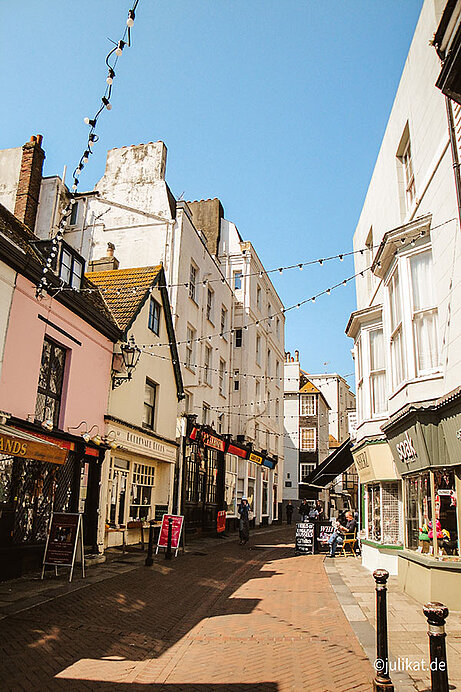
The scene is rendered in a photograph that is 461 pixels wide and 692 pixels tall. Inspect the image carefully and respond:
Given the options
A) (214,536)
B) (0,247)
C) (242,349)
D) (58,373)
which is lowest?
(214,536)

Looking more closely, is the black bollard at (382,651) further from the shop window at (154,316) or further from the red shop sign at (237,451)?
the red shop sign at (237,451)

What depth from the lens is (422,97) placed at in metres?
10.9

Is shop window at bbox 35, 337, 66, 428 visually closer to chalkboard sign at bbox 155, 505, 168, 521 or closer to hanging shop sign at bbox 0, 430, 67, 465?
hanging shop sign at bbox 0, 430, 67, 465

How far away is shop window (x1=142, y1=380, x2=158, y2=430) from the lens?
1684 cm

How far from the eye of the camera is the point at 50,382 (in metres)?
11.7

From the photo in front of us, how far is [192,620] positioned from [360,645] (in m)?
2.58

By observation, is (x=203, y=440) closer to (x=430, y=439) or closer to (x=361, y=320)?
(x=361, y=320)

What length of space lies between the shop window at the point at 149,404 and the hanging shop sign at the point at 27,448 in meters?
7.98

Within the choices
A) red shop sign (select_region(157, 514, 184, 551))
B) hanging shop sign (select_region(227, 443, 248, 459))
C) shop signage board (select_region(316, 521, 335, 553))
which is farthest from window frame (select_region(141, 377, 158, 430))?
hanging shop sign (select_region(227, 443, 248, 459))

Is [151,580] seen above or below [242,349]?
below

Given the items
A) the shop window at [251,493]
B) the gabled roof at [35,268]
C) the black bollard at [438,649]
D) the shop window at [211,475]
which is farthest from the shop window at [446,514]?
the shop window at [251,493]

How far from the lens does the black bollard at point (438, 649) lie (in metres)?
3.89

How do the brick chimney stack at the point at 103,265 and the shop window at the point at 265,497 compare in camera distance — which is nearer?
the brick chimney stack at the point at 103,265

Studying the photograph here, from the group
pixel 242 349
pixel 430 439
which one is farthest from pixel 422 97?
pixel 242 349
